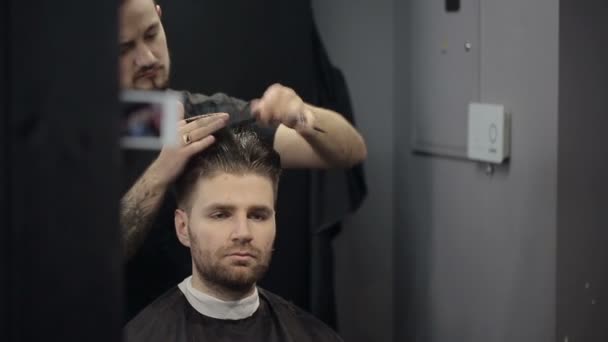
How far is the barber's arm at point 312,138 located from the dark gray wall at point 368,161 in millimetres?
1040

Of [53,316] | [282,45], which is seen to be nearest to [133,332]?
[282,45]

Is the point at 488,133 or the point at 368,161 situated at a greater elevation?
the point at 488,133

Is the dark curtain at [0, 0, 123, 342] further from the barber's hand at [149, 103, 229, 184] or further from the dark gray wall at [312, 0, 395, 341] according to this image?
the dark gray wall at [312, 0, 395, 341]

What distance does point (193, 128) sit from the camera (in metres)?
1.78

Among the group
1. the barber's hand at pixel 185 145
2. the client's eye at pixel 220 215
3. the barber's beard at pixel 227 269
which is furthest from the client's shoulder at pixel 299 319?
the barber's hand at pixel 185 145

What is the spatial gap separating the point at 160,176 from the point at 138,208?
0.08m

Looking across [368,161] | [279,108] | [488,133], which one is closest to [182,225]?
[279,108]

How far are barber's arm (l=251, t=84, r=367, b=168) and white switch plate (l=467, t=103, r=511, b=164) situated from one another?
0.48 m

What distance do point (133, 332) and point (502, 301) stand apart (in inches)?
41.5

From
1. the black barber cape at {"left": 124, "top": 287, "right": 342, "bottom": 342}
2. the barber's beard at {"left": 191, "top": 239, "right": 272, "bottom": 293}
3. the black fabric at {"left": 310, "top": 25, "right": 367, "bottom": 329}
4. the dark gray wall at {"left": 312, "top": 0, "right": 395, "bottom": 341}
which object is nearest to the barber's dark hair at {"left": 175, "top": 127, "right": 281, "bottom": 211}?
the barber's beard at {"left": 191, "top": 239, "right": 272, "bottom": 293}

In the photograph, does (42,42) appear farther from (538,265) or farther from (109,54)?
(538,265)

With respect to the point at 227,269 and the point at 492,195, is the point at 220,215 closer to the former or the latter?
the point at 227,269

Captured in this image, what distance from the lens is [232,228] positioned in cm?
183

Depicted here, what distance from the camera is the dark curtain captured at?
439 millimetres
